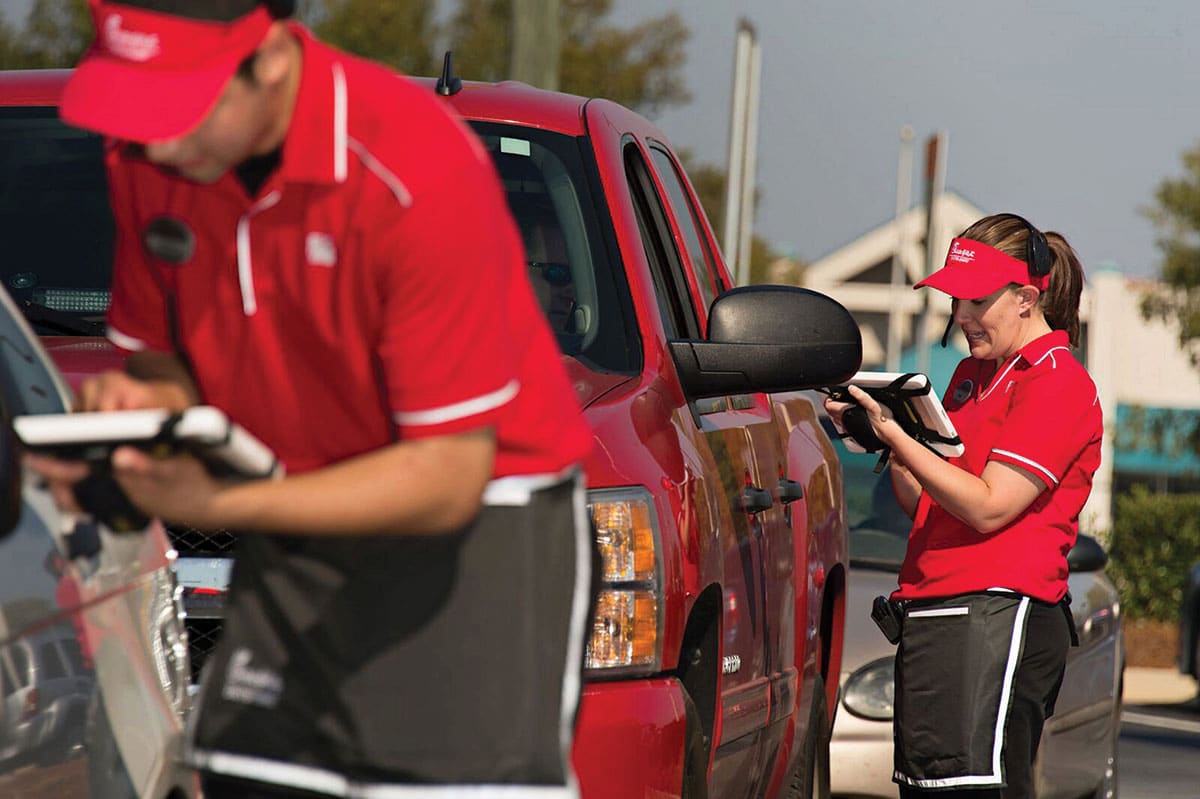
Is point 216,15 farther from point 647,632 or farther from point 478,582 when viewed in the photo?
point 647,632

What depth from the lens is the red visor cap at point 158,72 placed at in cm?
226

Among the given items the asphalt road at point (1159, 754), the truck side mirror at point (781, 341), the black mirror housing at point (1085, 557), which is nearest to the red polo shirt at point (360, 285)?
the truck side mirror at point (781, 341)

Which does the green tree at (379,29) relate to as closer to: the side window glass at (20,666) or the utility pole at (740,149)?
the utility pole at (740,149)

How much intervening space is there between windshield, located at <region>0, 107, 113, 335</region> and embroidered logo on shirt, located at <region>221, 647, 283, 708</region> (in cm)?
212

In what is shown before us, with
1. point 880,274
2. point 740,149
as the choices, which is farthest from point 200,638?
point 880,274

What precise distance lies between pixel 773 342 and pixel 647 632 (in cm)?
72

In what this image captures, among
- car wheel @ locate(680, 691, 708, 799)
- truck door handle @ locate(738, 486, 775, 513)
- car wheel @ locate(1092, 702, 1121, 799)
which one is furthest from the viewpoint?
car wheel @ locate(1092, 702, 1121, 799)

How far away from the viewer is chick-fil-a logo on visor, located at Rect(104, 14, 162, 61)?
2.30 m

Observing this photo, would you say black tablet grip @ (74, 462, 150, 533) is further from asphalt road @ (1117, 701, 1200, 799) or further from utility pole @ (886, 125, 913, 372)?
utility pole @ (886, 125, 913, 372)

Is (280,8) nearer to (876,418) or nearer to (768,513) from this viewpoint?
(876,418)

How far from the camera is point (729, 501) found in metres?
4.68

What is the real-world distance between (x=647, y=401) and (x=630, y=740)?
0.78m

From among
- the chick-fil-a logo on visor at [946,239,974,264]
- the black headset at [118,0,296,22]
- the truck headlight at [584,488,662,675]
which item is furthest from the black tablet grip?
the chick-fil-a logo on visor at [946,239,974,264]

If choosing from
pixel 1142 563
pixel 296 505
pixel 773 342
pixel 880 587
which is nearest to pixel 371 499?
pixel 296 505
